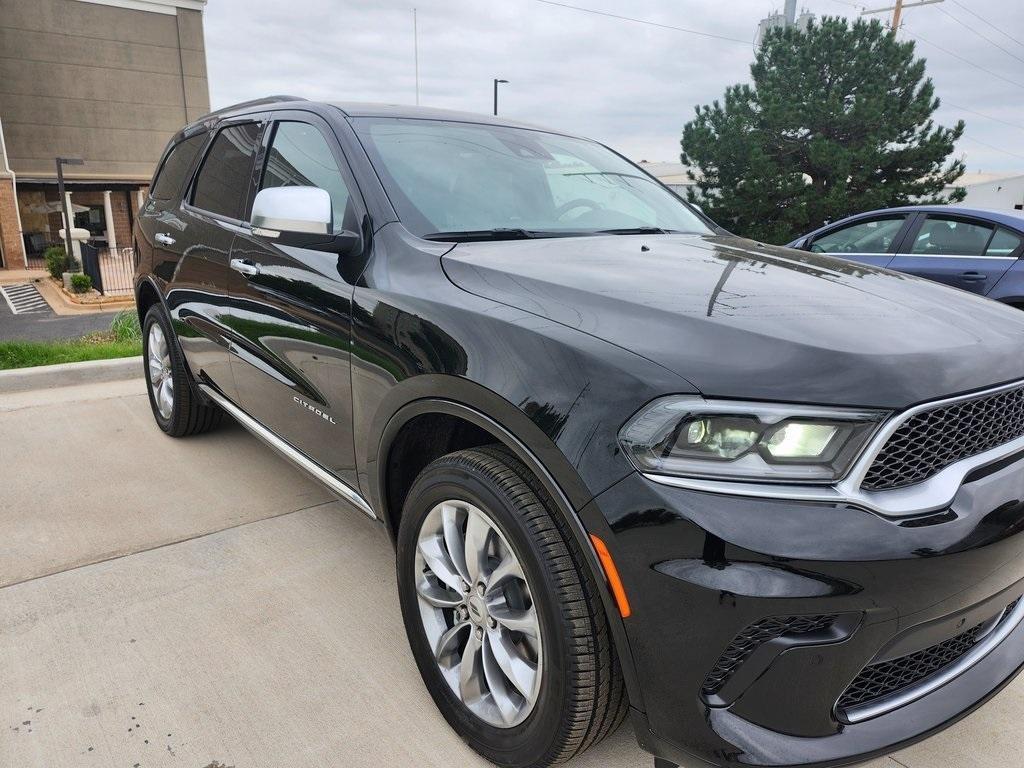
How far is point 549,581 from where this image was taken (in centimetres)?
Result: 161

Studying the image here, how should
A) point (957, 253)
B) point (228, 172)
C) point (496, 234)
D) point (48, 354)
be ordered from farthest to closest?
Result: point (48, 354) → point (957, 253) → point (228, 172) → point (496, 234)

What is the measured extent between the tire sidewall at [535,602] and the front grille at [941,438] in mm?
710

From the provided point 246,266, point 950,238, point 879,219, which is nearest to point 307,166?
point 246,266

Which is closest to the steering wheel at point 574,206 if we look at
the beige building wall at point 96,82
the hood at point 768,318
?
the hood at point 768,318

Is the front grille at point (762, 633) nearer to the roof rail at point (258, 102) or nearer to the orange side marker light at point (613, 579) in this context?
the orange side marker light at point (613, 579)

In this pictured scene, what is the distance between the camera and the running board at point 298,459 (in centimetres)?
251

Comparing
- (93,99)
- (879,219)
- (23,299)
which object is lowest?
(23,299)

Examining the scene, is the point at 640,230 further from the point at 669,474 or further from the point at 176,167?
the point at 176,167

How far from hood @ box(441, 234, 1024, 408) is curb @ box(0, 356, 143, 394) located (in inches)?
186

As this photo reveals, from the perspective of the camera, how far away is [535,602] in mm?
1669

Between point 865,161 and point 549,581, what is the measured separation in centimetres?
2021

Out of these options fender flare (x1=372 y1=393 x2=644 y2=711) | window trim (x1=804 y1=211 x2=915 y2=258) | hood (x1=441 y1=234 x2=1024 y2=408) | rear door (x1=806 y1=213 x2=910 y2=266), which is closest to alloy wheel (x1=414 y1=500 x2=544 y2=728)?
fender flare (x1=372 y1=393 x2=644 y2=711)

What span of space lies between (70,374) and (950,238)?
7.46 m

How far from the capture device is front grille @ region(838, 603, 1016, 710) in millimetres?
1555
